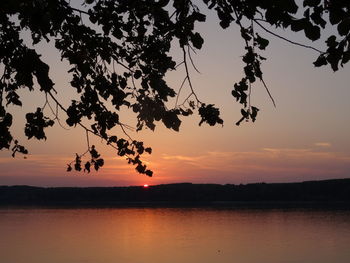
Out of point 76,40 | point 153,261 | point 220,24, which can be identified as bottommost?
point 153,261

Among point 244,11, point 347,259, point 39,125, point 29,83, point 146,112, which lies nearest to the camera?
point 244,11

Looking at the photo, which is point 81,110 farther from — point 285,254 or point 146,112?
point 285,254

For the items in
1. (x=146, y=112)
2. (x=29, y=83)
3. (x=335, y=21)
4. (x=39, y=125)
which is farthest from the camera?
(x=39, y=125)

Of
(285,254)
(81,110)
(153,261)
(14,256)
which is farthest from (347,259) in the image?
(81,110)

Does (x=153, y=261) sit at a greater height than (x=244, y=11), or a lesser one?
lesser

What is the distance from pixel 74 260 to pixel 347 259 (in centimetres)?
2951

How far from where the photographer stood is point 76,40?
731cm

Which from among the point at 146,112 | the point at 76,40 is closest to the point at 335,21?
the point at 146,112

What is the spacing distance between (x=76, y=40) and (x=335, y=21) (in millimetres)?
4146

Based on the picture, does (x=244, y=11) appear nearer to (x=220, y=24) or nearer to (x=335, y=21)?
(x=220, y=24)

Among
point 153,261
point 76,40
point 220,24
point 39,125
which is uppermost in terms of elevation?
point 76,40

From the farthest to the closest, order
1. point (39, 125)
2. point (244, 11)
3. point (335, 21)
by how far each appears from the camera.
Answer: point (39, 125) → point (244, 11) → point (335, 21)

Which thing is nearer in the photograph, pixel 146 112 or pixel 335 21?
pixel 335 21

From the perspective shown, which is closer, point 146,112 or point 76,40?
point 146,112
